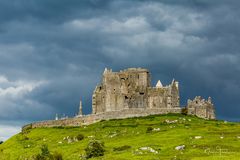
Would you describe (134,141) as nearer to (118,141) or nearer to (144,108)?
(118,141)

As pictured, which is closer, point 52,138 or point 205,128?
point 205,128

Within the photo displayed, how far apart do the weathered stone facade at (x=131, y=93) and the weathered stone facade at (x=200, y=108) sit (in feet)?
28.4

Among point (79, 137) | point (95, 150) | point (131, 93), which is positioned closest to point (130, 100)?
point (131, 93)

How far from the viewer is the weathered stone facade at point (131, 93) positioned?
168 metres

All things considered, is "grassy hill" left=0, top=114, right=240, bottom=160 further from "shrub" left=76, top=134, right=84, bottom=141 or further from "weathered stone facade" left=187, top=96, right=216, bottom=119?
"weathered stone facade" left=187, top=96, right=216, bottom=119

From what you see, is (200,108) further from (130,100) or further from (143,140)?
(143,140)

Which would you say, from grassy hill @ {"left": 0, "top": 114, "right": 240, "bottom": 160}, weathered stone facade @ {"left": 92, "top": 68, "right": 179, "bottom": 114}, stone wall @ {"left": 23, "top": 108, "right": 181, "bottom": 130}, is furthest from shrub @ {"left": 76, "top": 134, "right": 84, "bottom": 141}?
weathered stone facade @ {"left": 92, "top": 68, "right": 179, "bottom": 114}

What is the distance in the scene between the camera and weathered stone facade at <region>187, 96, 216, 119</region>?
518 ft

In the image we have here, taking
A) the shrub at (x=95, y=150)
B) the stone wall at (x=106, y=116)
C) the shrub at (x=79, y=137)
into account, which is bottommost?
the shrub at (x=95, y=150)

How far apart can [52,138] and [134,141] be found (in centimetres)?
3689

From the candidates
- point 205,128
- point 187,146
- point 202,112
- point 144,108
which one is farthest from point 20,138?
point 187,146

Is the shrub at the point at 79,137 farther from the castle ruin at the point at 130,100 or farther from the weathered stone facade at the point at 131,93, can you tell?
the weathered stone facade at the point at 131,93

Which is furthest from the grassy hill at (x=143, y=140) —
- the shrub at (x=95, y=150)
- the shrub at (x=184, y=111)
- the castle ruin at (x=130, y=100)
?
the castle ruin at (x=130, y=100)

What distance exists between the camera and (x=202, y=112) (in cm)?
16012
